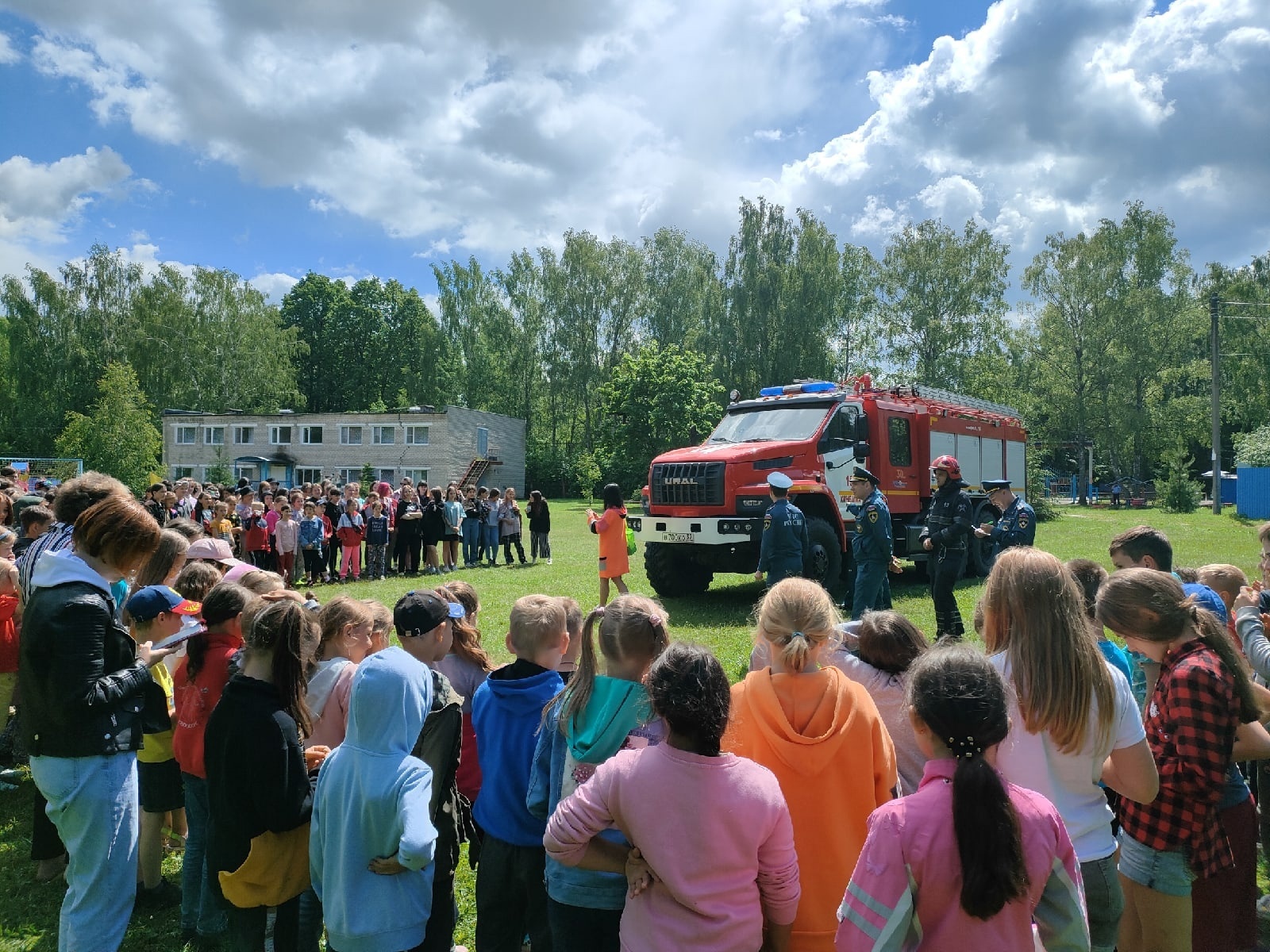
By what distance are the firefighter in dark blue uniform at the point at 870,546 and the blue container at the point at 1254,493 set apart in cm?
2705

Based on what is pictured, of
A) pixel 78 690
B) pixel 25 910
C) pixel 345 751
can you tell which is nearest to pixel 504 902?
pixel 345 751

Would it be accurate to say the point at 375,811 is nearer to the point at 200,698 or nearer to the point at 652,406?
the point at 200,698

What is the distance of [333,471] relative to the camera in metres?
44.0

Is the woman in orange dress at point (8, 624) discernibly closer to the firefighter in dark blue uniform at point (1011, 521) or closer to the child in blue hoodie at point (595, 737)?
the child in blue hoodie at point (595, 737)

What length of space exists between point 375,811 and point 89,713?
4.10 feet

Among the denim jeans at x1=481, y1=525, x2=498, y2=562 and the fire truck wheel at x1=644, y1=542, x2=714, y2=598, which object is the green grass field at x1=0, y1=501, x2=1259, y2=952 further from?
the denim jeans at x1=481, y1=525, x2=498, y2=562

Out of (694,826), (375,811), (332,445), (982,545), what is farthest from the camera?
(332,445)

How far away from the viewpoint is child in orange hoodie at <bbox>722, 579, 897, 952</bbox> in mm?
2426

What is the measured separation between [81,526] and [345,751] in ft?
4.78

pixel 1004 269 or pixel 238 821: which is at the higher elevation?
pixel 1004 269

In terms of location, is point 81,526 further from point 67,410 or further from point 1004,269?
point 67,410

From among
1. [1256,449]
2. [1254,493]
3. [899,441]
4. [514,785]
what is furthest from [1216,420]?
[514,785]

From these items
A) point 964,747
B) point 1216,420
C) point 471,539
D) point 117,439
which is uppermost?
point 1216,420

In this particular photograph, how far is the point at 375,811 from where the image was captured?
2.54 m
